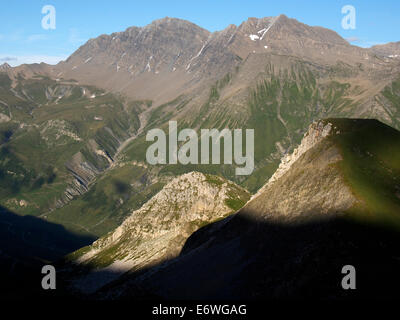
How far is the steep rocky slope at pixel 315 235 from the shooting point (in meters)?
79.3

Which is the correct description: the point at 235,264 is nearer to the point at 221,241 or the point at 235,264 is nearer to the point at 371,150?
the point at 221,241

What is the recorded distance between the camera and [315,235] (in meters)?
91.2

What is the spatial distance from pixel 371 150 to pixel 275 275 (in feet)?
146

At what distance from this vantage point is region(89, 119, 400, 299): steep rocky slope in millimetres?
79312

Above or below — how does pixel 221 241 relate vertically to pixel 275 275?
above
